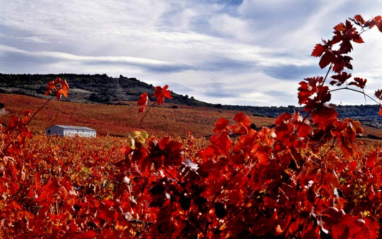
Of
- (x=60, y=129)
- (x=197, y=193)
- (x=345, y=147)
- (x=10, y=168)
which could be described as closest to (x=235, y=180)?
(x=197, y=193)

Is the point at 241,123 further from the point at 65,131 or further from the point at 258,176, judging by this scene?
the point at 65,131

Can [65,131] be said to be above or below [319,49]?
below

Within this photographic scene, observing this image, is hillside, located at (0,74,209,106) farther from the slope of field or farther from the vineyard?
the vineyard

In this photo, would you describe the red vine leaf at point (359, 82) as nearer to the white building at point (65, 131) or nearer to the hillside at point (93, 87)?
the white building at point (65, 131)

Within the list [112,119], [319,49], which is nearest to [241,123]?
[319,49]

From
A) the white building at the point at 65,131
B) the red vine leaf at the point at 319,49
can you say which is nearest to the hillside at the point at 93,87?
the white building at the point at 65,131

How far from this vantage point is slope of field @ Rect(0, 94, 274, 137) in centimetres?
4713

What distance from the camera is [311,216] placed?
2.11m

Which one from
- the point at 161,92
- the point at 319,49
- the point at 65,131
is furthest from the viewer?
the point at 65,131

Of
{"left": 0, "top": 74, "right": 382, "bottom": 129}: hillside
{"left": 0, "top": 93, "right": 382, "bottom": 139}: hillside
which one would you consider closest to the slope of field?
{"left": 0, "top": 93, "right": 382, "bottom": 139}: hillside

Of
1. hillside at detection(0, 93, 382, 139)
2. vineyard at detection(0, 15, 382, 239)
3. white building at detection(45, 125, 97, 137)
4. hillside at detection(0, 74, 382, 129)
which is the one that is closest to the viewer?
vineyard at detection(0, 15, 382, 239)

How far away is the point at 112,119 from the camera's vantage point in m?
58.0

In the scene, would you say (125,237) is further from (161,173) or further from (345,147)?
(345,147)

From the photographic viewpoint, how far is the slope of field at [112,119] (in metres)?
47.1
